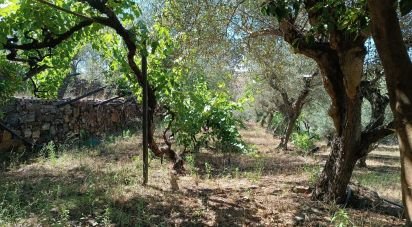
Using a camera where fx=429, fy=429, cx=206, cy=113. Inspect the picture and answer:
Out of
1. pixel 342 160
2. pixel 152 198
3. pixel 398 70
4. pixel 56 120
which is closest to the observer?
pixel 398 70

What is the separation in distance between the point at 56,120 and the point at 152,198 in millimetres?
6077

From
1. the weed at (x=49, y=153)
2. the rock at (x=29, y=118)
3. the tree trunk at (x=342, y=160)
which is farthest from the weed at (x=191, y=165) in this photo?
the rock at (x=29, y=118)

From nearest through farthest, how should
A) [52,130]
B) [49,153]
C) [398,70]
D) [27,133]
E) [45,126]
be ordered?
1. [398,70]
2. [49,153]
3. [27,133]
4. [45,126]
5. [52,130]

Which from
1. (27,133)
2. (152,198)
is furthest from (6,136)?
(152,198)

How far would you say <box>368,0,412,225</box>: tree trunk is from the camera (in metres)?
2.32

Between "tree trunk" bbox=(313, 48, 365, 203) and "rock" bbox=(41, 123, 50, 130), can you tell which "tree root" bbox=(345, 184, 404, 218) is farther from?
"rock" bbox=(41, 123, 50, 130)

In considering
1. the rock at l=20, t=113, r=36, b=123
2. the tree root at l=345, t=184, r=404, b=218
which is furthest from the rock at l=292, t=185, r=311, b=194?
the rock at l=20, t=113, r=36, b=123

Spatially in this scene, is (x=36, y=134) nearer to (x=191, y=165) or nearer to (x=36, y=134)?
(x=36, y=134)

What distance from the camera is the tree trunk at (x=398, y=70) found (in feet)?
7.63

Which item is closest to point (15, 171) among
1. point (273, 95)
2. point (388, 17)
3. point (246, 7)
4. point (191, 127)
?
point (191, 127)

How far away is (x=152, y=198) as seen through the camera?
571 cm

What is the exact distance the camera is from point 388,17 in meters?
2.34

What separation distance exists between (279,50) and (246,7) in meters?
2.06

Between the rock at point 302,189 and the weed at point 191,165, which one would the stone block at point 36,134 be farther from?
the rock at point 302,189
